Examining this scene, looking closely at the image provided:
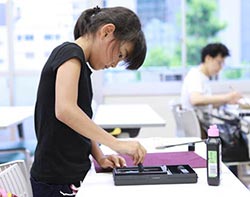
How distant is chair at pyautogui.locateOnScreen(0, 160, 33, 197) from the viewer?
1581mm

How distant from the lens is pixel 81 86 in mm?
1510

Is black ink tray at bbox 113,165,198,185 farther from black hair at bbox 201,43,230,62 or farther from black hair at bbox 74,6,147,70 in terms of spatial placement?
black hair at bbox 201,43,230,62

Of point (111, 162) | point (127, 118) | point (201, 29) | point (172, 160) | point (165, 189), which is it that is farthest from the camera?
point (201, 29)

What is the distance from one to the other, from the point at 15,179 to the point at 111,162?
373 mm

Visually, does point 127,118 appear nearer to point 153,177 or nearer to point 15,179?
point 15,179

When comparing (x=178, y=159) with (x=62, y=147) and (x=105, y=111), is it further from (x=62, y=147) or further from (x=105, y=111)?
(x=105, y=111)

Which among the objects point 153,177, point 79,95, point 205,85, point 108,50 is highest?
point 108,50

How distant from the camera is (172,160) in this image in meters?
1.75

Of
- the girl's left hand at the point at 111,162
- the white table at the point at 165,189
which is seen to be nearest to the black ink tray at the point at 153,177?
the white table at the point at 165,189

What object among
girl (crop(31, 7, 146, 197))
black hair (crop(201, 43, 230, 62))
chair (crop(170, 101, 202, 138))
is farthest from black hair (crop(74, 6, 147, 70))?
black hair (crop(201, 43, 230, 62))

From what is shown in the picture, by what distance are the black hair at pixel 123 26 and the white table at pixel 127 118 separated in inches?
58.1

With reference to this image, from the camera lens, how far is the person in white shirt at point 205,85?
3648 mm

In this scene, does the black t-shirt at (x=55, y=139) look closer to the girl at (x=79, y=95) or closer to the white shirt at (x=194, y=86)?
the girl at (x=79, y=95)

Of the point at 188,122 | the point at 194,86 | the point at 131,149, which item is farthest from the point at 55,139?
the point at 194,86
